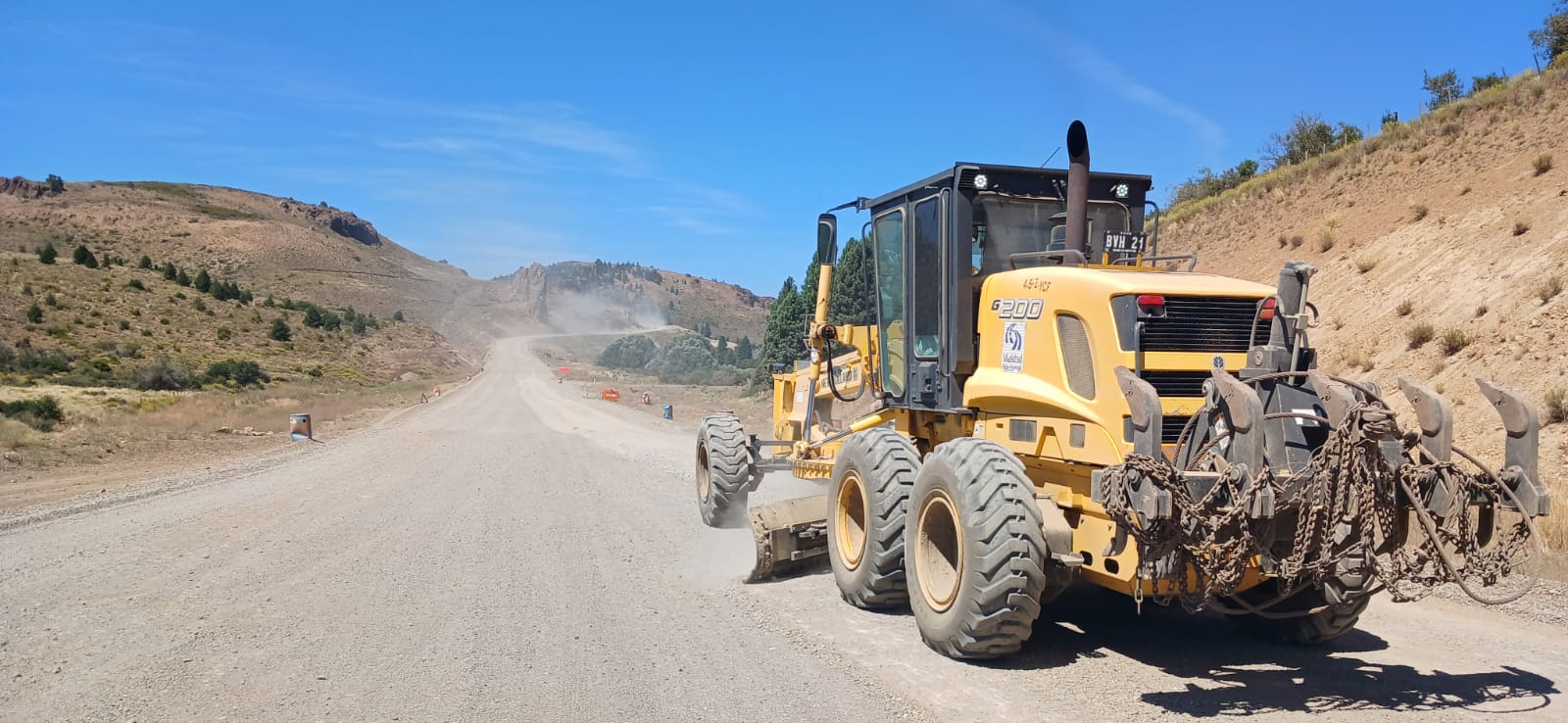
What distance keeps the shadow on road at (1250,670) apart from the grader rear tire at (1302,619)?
0.08 meters

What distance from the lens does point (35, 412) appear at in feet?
80.8

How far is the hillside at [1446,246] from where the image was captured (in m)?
14.5

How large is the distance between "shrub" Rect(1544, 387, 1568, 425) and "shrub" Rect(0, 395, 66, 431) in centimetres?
2805

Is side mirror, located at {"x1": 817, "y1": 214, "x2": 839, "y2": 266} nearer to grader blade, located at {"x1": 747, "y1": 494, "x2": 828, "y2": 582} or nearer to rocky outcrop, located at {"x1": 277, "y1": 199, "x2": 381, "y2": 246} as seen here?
grader blade, located at {"x1": 747, "y1": 494, "x2": 828, "y2": 582}

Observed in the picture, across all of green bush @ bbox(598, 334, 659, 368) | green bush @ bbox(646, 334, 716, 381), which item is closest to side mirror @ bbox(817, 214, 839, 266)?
green bush @ bbox(646, 334, 716, 381)

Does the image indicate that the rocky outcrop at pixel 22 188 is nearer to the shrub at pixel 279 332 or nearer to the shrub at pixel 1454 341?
the shrub at pixel 279 332

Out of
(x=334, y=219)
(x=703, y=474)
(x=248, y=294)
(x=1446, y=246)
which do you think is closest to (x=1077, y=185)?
(x=703, y=474)

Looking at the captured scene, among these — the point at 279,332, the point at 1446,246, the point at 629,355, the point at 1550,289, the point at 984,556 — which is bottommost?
the point at 984,556

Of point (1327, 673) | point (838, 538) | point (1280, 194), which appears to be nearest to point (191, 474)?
point (838, 538)

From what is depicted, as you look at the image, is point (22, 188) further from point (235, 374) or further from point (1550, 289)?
point (1550, 289)

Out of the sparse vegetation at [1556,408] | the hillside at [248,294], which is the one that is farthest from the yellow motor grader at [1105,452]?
the hillside at [248,294]

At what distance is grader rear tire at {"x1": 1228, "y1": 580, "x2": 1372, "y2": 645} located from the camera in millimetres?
6055

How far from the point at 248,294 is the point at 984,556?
78.1 meters

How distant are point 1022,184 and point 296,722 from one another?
5.64 metres
